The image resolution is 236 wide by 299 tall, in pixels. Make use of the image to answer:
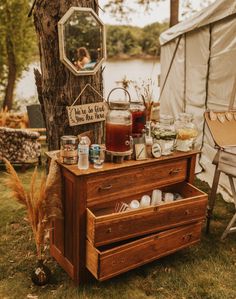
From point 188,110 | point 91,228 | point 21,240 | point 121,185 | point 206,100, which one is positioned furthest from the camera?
point 188,110

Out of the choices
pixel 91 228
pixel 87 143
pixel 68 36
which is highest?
pixel 68 36

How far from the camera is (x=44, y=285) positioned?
2471mm

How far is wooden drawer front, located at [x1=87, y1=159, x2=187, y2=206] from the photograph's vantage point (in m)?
2.32

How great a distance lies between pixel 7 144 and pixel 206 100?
2.97 meters

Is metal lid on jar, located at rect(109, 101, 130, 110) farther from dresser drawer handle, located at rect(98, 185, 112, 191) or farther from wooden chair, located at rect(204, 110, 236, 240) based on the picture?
wooden chair, located at rect(204, 110, 236, 240)

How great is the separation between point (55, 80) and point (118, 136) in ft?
2.38

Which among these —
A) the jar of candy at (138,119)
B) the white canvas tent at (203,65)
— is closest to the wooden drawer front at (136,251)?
the jar of candy at (138,119)

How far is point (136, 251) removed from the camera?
2434 mm

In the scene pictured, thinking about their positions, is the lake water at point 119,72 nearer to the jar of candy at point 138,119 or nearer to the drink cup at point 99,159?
the jar of candy at point 138,119

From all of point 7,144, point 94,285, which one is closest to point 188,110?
point 7,144

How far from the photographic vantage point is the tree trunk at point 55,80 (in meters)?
Answer: 2.50

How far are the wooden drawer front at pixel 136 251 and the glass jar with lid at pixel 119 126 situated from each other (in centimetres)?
68

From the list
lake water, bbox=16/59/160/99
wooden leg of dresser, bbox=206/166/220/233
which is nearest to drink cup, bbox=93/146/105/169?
wooden leg of dresser, bbox=206/166/220/233

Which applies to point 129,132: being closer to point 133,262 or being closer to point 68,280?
point 133,262
